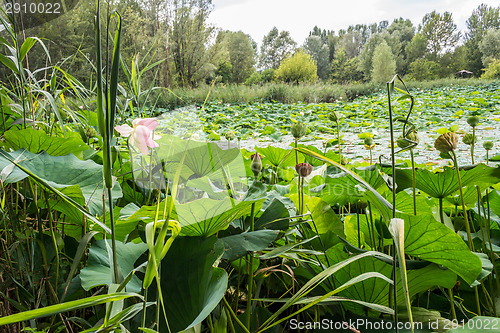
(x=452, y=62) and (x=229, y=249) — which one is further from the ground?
(x=452, y=62)

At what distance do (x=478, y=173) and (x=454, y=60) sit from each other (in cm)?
1736

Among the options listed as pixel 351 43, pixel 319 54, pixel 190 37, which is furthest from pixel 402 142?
pixel 351 43

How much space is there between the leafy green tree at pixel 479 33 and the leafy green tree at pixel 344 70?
5513mm

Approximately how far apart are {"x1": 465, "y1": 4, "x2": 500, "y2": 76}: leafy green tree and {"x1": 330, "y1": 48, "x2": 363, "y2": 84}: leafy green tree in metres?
5.51

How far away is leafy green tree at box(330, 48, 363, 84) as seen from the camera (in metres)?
18.5

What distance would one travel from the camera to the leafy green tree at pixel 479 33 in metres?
13.4

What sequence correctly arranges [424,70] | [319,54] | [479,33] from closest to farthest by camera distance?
[479,33] → [424,70] → [319,54]

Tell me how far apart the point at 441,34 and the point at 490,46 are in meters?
3.19

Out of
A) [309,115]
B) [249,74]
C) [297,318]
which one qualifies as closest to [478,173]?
[297,318]

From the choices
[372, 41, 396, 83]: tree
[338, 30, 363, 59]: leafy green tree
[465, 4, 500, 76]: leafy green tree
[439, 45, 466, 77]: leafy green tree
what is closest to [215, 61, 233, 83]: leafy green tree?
[372, 41, 396, 83]: tree

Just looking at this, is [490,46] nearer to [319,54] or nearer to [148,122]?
[319,54]

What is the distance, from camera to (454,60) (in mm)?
14109

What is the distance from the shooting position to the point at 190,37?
7559 mm

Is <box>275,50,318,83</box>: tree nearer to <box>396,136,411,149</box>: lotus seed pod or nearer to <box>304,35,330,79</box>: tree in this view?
<box>304,35,330,79</box>: tree
